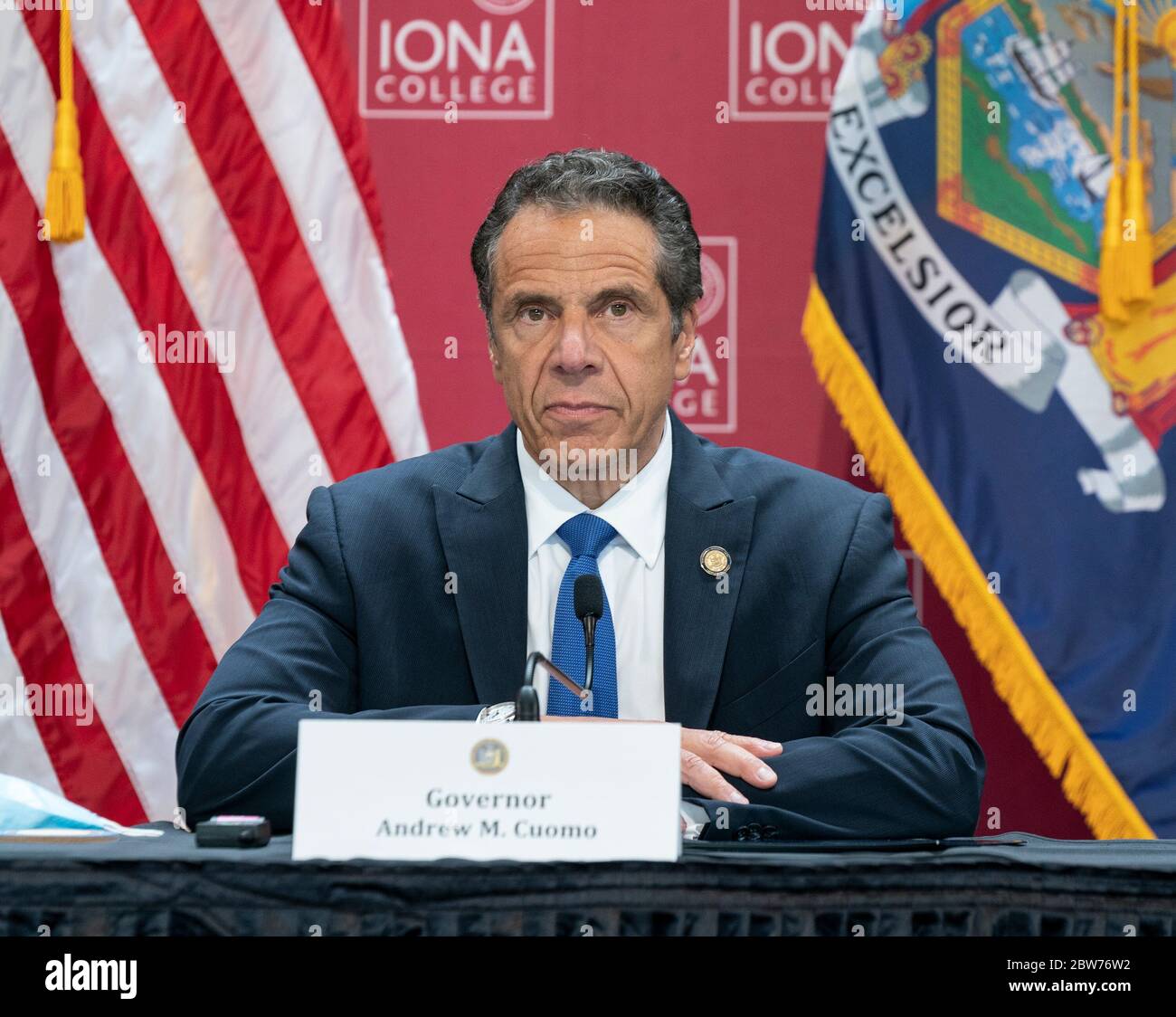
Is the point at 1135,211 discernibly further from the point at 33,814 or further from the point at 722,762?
the point at 33,814

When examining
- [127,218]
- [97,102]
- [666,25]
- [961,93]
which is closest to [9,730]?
[127,218]

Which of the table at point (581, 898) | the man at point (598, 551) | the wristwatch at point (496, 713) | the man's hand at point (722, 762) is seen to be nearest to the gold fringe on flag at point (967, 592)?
the man at point (598, 551)

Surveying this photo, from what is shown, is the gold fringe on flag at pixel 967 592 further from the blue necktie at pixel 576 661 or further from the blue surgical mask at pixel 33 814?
the blue surgical mask at pixel 33 814

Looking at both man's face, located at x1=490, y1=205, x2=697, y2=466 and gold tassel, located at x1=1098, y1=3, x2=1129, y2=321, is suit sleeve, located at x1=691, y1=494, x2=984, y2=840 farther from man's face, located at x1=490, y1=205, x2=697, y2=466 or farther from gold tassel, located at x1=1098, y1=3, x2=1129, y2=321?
gold tassel, located at x1=1098, y1=3, x2=1129, y2=321

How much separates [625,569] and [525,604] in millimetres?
179

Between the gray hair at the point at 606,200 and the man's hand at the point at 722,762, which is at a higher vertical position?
the gray hair at the point at 606,200

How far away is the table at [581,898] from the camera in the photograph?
47.3 inches

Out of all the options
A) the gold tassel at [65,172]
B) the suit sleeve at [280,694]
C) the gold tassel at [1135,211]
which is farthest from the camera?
the gold tassel at [65,172]

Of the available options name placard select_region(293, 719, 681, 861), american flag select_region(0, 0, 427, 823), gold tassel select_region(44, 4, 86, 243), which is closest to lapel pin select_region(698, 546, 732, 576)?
name placard select_region(293, 719, 681, 861)

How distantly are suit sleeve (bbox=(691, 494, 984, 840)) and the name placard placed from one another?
0.39 m

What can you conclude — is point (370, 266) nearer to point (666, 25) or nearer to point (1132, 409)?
point (666, 25)

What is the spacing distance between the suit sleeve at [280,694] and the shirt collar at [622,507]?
1.04 ft

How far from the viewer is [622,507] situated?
92.6 inches
